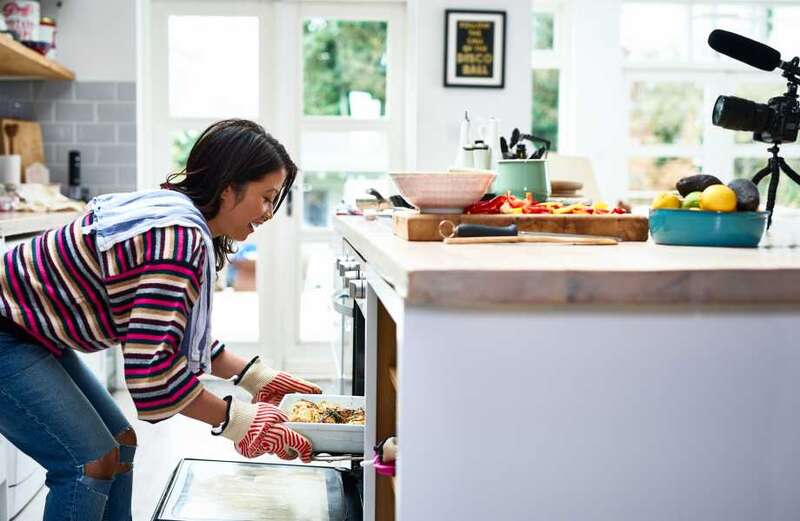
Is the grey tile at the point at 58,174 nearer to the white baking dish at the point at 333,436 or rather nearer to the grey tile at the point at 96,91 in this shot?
the grey tile at the point at 96,91

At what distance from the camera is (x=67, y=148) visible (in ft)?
15.4

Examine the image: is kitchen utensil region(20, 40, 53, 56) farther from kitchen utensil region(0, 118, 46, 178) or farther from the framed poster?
the framed poster

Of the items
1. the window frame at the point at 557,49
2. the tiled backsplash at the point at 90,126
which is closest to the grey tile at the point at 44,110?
the tiled backsplash at the point at 90,126

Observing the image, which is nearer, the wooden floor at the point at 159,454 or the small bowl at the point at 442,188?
the small bowl at the point at 442,188

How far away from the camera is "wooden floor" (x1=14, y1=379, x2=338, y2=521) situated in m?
2.90

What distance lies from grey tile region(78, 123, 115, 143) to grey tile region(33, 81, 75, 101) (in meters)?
0.18

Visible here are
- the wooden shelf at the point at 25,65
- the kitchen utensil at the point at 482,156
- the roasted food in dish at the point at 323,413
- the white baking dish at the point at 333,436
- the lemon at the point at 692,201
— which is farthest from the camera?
the wooden shelf at the point at 25,65

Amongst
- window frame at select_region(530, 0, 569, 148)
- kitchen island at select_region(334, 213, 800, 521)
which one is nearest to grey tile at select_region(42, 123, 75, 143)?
window frame at select_region(530, 0, 569, 148)

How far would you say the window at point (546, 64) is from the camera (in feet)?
21.0

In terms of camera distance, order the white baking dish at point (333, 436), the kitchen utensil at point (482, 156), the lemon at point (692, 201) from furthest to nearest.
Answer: the kitchen utensil at point (482, 156) → the white baking dish at point (333, 436) → the lemon at point (692, 201)

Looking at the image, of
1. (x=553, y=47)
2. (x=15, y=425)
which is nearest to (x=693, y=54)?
(x=553, y=47)

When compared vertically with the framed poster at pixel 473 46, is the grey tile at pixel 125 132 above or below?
below

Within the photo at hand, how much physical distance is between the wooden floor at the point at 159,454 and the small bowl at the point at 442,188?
158 cm

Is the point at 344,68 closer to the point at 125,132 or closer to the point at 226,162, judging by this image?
the point at 125,132
